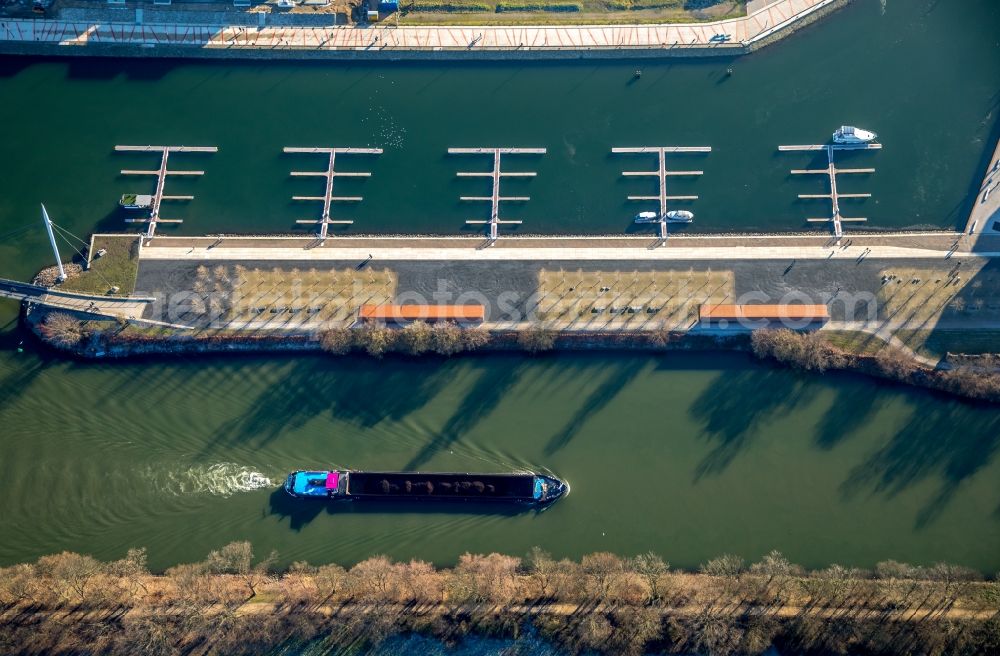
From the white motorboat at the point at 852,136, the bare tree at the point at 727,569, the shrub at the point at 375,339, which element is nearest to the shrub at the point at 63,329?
the shrub at the point at 375,339

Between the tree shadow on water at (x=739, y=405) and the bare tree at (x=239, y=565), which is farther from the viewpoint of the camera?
the tree shadow on water at (x=739, y=405)

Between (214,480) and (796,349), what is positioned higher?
(796,349)

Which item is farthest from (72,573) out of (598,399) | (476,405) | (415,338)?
(598,399)

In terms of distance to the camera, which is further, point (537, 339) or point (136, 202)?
point (136, 202)

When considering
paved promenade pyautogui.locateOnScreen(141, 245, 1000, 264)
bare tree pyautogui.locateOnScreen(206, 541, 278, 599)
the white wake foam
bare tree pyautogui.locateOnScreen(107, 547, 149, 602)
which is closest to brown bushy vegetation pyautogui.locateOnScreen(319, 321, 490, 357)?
paved promenade pyautogui.locateOnScreen(141, 245, 1000, 264)

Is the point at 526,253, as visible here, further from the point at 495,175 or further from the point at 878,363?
the point at 878,363

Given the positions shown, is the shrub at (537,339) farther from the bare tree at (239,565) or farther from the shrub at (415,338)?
the bare tree at (239,565)

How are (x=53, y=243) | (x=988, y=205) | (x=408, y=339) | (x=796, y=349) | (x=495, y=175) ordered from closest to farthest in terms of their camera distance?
(x=796, y=349), (x=408, y=339), (x=53, y=243), (x=988, y=205), (x=495, y=175)

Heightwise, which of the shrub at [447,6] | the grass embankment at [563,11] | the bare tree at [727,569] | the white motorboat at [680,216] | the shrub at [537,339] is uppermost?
the shrub at [447,6]
